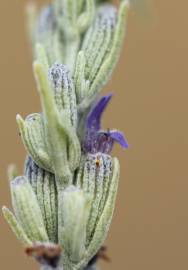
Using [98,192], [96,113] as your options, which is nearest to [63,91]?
[96,113]

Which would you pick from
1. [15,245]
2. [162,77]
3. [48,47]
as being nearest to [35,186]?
[48,47]

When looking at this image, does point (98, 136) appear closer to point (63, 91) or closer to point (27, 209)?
point (63, 91)

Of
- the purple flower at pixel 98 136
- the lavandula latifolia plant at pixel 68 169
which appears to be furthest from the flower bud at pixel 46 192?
the purple flower at pixel 98 136

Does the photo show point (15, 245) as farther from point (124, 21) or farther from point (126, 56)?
point (124, 21)

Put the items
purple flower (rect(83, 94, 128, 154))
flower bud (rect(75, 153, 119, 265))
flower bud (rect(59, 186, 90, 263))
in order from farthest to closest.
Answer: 1. purple flower (rect(83, 94, 128, 154))
2. flower bud (rect(75, 153, 119, 265))
3. flower bud (rect(59, 186, 90, 263))

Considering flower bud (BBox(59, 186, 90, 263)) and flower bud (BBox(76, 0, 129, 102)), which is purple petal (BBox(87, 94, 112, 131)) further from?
flower bud (BBox(59, 186, 90, 263))

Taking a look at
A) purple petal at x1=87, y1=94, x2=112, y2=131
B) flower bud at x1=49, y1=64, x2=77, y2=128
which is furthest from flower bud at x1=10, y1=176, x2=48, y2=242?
purple petal at x1=87, y1=94, x2=112, y2=131

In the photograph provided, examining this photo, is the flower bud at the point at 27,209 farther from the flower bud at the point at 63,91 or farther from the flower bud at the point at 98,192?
the flower bud at the point at 63,91
